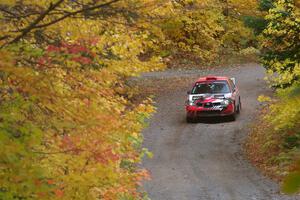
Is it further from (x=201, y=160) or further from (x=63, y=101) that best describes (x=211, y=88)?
(x=63, y=101)

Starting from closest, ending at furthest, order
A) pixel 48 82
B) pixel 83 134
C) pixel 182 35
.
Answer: pixel 48 82 < pixel 83 134 < pixel 182 35

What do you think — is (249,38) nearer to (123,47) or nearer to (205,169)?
(205,169)

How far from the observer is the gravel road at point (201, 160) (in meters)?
13.4

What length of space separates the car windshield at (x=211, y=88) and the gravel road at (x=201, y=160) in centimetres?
124

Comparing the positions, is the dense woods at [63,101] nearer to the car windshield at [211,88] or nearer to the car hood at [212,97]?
the car hood at [212,97]

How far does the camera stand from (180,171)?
1525 centimetres

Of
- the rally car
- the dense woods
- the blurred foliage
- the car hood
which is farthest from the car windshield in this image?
the blurred foliage

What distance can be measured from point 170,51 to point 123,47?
27268 mm

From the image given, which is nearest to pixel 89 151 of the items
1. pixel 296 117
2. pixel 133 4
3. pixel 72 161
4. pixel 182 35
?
pixel 72 161

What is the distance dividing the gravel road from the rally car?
457 millimetres

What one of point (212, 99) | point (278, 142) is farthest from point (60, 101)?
point (212, 99)

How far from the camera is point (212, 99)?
19984 millimetres

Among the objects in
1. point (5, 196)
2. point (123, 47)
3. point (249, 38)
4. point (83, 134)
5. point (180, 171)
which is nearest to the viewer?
point (5, 196)

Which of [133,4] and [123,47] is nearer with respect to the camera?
[133,4]
